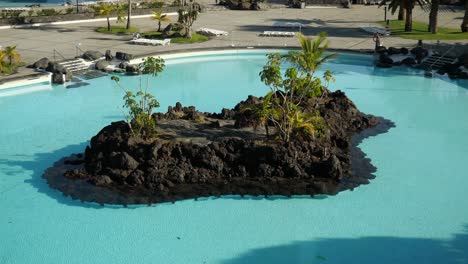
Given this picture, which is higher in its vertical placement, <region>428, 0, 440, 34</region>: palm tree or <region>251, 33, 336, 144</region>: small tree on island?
<region>428, 0, 440, 34</region>: palm tree

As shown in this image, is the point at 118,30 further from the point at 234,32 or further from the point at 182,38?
the point at 234,32

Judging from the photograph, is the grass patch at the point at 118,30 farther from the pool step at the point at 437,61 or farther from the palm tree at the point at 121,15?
the pool step at the point at 437,61

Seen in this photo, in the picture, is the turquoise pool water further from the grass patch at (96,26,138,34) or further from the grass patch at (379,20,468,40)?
the grass patch at (96,26,138,34)

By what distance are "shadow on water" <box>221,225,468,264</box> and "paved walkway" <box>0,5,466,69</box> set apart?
21.8 m

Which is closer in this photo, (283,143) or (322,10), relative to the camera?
(283,143)

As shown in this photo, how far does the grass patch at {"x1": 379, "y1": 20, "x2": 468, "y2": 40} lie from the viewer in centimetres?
3912

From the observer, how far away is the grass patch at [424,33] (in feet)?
128

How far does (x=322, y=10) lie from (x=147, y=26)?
61.1ft

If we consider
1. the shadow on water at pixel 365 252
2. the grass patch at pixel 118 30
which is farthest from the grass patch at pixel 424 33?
the shadow on water at pixel 365 252

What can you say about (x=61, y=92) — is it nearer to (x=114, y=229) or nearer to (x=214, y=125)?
(x=214, y=125)

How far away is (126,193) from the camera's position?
17.0 meters

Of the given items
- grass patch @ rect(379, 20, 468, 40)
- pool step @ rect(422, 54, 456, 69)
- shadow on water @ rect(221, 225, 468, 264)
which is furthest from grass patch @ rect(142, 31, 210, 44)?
shadow on water @ rect(221, 225, 468, 264)

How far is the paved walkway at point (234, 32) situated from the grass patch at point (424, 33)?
5.06 ft

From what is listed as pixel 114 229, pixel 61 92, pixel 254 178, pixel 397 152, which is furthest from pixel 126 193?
pixel 61 92
